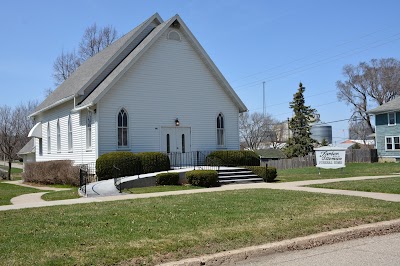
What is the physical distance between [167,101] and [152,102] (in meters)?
1.01

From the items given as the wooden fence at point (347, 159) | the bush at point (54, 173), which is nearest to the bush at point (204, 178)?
the bush at point (54, 173)

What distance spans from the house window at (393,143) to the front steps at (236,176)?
29229 mm

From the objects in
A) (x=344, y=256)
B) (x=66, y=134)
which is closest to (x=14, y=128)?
(x=66, y=134)

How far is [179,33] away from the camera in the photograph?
87.9ft

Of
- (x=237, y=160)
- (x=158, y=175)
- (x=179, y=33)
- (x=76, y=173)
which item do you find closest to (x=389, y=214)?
(x=158, y=175)

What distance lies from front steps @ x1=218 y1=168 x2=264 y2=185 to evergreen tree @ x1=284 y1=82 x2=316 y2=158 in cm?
2911

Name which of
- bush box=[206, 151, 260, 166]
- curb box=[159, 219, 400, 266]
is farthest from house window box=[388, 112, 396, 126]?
curb box=[159, 219, 400, 266]

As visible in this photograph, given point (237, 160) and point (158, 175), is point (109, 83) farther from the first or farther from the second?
point (237, 160)

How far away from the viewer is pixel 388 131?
1821 inches

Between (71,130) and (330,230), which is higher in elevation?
(71,130)

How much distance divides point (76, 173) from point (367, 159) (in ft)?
106

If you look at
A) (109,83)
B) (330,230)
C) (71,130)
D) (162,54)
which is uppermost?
(162,54)

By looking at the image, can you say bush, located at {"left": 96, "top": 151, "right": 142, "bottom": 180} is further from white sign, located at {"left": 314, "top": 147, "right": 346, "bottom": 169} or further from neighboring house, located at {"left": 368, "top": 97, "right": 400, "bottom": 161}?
neighboring house, located at {"left": 368, "top": 97, "right": 400, "bottom": 161}

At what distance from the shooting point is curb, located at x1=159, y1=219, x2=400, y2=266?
6.54 m
